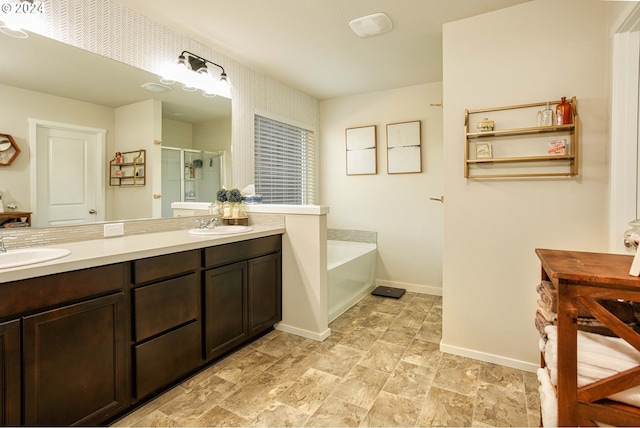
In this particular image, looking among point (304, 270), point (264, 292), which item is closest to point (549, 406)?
point (304, 270)

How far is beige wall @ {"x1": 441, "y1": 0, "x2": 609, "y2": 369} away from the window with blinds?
6.13ft

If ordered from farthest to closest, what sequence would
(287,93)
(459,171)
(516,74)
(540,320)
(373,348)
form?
(287,93)
(373,348)
(459,171)
(516,74)
(540,320)

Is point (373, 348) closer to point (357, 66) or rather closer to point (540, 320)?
point (540, 320)

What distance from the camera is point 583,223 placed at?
6.09ft

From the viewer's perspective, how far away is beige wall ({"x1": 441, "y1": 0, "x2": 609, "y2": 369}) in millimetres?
1822

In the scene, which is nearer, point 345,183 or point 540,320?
point 540,320

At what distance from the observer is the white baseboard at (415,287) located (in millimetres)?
3555

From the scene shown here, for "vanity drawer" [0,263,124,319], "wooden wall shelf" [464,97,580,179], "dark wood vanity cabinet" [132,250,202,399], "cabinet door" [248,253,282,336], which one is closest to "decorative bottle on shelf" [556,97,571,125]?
"wooden wall shelf" [464,97,580,179]

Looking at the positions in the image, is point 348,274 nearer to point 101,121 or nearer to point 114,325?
point 114,325

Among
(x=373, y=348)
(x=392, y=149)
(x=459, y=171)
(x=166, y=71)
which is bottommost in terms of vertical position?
(x=373, y=348)

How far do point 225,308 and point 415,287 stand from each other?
7.85 ft

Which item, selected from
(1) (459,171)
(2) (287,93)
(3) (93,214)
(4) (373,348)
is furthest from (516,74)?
(3) (93,214)

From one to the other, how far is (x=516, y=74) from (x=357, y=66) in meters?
1.48
